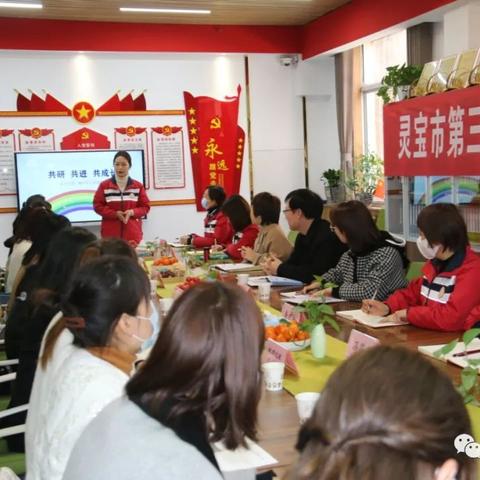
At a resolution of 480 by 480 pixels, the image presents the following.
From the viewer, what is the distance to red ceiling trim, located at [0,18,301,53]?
694 centimetres

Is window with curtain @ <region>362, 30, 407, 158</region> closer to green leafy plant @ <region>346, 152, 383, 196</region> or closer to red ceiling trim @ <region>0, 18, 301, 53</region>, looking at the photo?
green leafy plant @ <region>346, 152, 383, 196</region>

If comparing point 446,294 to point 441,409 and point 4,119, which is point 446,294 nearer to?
point 441,409

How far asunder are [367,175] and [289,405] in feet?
17.8

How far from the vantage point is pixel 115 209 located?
22.1 ft

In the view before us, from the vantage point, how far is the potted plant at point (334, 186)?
738 centimetres

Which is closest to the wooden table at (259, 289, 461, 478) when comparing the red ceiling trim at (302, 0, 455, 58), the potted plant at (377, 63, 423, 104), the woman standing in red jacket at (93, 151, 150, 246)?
the potted plant at (377, 63, 423, 104)

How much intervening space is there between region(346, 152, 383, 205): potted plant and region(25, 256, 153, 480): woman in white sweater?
5438 millimetres

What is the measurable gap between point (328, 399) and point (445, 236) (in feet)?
7.01

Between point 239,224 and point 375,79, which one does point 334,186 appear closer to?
point 375,79

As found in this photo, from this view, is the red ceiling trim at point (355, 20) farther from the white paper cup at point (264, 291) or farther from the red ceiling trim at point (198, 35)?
the white paper cup at point (264, 291)

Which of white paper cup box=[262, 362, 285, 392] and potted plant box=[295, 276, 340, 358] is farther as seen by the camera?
potted plant box=[295, 276, 340, 358]

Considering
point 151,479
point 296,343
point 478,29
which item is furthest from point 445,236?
point 478,29

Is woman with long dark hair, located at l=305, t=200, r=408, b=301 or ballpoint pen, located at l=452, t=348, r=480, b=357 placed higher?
woman with long dark hair, located at l=305, t=200, r=408, b=301

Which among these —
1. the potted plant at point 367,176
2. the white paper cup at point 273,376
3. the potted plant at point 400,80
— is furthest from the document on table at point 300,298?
the potted plant at point 367,176
